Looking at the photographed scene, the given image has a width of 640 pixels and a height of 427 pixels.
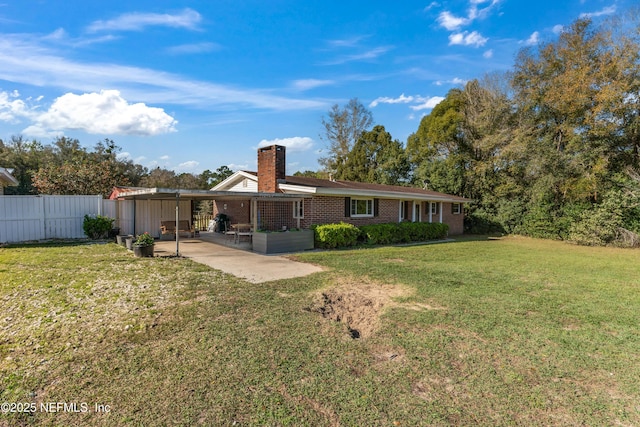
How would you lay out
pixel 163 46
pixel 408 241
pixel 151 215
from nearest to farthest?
pixel 163 46, pixel 151 215, pixel 408 241

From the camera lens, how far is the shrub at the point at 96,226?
13.2m

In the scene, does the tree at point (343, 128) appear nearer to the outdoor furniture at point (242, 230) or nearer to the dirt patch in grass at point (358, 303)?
the outdoor furniture at point (242, 230)

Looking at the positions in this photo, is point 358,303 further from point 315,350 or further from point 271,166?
point 271,166

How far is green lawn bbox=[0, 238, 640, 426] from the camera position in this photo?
8.79ft

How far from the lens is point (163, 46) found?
10844 mm

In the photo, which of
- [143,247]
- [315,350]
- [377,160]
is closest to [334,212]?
[143,247]

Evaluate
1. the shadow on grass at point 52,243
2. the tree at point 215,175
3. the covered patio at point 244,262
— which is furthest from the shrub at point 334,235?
the tree at point 215,175

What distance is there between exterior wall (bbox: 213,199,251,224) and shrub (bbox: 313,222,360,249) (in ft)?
16.2

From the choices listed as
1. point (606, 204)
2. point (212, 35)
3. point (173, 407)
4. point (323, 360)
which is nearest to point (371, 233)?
point (212, 35)

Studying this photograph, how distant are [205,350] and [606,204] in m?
20.5

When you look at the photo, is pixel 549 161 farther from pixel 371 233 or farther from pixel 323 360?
pixel 323 360

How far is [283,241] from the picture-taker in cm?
1153

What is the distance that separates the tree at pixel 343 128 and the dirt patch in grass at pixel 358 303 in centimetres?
2808

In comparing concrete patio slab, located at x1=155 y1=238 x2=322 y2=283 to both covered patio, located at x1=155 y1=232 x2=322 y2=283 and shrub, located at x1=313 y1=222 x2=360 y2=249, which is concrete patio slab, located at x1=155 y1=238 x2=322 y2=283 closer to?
covered patio, located at x1=155 y1=232 x2=322 y2=283
